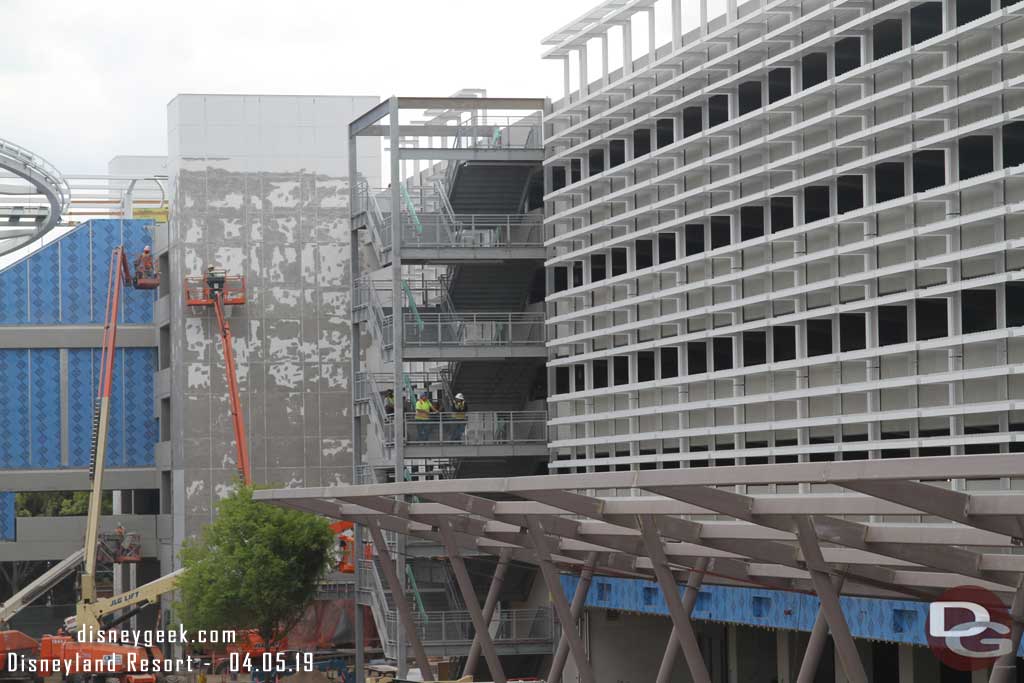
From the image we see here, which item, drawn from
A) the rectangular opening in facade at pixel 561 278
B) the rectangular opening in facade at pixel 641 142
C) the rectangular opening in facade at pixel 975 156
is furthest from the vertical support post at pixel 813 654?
the rectangular opening in facade at pixel 561 278

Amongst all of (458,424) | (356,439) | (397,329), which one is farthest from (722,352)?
(356,439)

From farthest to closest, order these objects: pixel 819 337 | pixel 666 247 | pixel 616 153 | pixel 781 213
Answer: pixel 616 153, pixel 666 247, pixel 781 213, pixel 819 337

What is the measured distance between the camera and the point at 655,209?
44250mm

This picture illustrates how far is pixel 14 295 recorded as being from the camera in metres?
73.7

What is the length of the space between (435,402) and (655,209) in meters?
13.9

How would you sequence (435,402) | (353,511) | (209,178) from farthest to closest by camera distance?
(209,178) → (435,402) → (353,511)

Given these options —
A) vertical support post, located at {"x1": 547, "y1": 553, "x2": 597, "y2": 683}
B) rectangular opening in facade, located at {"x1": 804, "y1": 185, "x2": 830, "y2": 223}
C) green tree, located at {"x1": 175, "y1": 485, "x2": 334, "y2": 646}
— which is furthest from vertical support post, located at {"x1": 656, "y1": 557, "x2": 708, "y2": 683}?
green tree, located at {"x1": 175, "y1": 485, "x2": 334, "y2": 646}

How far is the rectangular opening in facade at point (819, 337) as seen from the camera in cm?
3753

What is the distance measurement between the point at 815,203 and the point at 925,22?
206 inches

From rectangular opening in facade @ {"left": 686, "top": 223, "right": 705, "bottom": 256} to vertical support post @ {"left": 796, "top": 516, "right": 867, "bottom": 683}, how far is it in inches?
881

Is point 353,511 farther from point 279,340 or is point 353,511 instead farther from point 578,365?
point 279,340

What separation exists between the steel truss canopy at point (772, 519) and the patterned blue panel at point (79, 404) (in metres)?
41.4

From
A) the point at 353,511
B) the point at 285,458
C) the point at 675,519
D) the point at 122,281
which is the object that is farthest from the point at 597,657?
the point at 122,281

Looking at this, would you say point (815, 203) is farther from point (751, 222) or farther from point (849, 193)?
point (751, 222)
